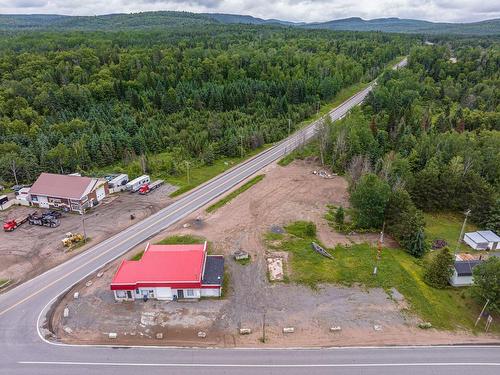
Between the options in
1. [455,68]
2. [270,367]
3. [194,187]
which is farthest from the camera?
[455,68]

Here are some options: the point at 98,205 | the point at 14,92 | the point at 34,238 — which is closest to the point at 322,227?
the point at 98,205

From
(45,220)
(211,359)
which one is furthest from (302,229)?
(45,220)

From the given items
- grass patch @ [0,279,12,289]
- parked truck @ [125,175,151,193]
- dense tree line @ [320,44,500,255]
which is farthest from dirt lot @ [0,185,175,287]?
dense tree line @ [320,44,500,255]

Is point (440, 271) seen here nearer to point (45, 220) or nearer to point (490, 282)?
point (490, 282)

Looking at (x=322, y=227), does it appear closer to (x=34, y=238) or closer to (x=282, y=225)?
(x=282, y=225)

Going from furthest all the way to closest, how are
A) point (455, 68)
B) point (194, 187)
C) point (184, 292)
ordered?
point (455, 68), point (194, 187), point (184, 292)

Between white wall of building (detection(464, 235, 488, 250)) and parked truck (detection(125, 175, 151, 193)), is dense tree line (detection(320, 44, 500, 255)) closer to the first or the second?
white wall of building (detection(464, 235, 488, 250))

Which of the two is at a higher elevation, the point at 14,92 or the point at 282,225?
the point at 14,92
